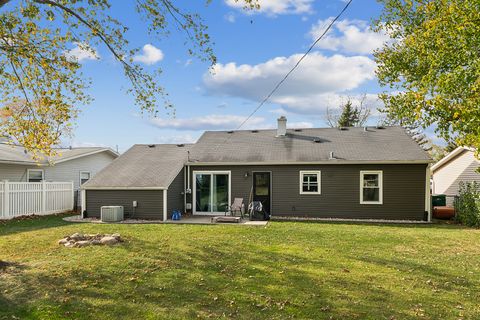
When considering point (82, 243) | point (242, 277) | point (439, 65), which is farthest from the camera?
point (439, 65)

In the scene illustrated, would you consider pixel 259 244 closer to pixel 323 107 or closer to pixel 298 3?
pixel 298 3

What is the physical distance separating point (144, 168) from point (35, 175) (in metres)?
6.25

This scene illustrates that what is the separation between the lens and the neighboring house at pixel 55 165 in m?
16.9

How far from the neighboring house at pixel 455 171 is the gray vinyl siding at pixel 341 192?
5218 millimetres

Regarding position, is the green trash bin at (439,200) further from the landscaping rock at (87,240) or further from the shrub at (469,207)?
the landscaping rock at (87,240)

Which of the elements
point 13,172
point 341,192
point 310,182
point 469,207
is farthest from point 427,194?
point 13,172

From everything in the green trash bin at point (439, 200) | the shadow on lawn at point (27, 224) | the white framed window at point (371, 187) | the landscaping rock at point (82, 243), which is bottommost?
the shadow on lawn at point (27, 224)

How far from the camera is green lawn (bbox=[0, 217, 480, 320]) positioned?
15.8 feet

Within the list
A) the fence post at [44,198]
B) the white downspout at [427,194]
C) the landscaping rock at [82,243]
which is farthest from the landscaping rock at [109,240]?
the white downspout at [427,194]

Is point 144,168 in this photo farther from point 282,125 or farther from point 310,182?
point 310,182

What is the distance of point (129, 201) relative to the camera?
15148 mm

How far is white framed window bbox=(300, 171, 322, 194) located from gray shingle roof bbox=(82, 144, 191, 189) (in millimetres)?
5394

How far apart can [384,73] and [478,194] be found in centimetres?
622

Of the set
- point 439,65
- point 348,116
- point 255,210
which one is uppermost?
point 348,116
